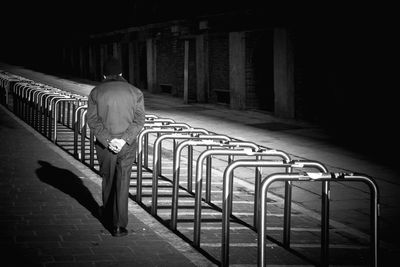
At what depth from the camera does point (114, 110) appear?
19.1 feet

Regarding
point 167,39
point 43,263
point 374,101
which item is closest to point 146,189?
point 43,263

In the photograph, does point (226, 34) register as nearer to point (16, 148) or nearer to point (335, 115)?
point (335, 115)

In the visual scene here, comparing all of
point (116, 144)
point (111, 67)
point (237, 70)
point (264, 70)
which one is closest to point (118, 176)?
point (116, 144)

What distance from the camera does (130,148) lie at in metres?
5.92

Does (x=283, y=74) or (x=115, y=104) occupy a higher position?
(x=283, y=74)

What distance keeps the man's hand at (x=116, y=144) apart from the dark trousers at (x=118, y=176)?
7cm

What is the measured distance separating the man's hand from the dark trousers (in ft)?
0.23

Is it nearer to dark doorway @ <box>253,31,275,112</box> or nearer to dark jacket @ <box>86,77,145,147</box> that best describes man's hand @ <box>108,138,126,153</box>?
dark jacket @ <box>86,77,145,147</box>

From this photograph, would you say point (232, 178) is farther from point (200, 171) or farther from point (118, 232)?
point (118, 232)

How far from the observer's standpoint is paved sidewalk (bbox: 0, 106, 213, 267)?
5.03 meters

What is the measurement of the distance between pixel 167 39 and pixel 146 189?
68.7 feet

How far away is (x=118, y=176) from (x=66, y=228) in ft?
2.45

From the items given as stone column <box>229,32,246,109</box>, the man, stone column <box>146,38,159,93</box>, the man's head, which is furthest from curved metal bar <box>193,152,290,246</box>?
stone column <box>146,38,159,93</box>

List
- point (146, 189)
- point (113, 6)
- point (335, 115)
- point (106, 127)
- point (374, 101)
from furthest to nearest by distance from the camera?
point (113, 6)
point (335, 115)
point (374, 101)
point (146, 189)
point (106, 127)
